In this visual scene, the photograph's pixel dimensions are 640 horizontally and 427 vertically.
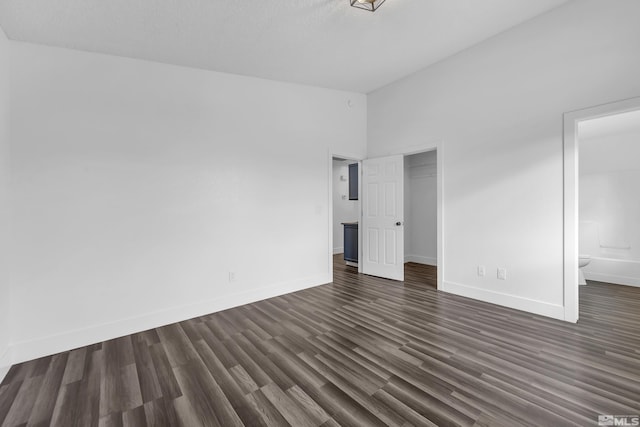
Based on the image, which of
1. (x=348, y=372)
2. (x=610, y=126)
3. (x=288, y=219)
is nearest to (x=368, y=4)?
(x=288, y=219)

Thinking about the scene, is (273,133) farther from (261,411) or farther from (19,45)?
(261,411)

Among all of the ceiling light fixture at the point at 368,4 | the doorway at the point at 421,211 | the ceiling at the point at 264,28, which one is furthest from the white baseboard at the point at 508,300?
the ceiling light fixture at the point at 368,4

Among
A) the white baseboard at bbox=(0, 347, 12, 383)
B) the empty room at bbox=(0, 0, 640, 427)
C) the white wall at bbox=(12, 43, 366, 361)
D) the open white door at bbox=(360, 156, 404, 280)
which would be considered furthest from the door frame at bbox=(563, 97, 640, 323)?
the white baseboard at bbox=(0, 347, 12, 383)

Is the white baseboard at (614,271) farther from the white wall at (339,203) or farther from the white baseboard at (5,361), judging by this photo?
the white baseboard at (5,361)

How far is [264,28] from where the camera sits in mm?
2672

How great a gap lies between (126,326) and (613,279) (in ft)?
21.8

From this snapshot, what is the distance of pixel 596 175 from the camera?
448 cm

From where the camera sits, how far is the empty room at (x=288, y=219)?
1853mm

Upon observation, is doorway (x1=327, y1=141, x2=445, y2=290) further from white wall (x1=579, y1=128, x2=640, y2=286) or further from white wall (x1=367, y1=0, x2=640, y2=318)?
white wall (x1=579, y1=128, x2=640, y2=286)

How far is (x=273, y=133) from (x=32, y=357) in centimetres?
337

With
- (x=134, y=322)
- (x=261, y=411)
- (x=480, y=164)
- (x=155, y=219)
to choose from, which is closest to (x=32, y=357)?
(x=134, y=322)

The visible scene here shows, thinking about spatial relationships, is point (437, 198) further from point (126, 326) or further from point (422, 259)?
point (126, 326)

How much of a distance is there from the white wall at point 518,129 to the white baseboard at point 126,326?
8.82 feet

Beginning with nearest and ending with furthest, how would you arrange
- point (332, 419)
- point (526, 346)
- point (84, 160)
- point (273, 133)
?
point (332, 419) < point (526, 346) < point (84, 160) < point (273, 133)
